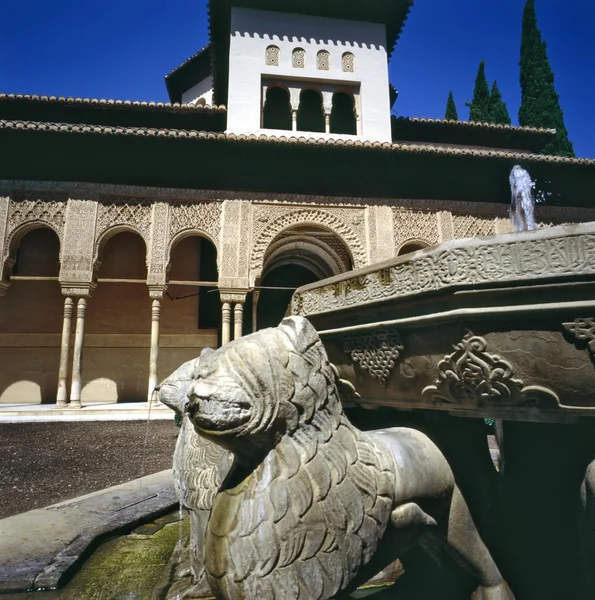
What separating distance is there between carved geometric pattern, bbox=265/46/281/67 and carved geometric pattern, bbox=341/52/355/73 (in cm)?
185

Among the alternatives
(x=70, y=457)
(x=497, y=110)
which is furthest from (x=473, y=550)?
(x=497, y=110)

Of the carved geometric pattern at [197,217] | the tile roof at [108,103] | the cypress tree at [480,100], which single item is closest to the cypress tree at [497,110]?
the cypress tree at [480,100]

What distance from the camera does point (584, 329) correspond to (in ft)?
3.45

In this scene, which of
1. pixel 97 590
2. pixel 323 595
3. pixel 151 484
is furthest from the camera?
pixel 151 484

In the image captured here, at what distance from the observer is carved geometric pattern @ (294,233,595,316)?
3.41 ft

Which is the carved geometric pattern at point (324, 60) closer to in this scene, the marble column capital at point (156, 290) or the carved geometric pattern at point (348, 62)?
the carved geometric pattern at point (348, 62)

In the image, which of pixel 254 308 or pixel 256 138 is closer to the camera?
pixel 256 138

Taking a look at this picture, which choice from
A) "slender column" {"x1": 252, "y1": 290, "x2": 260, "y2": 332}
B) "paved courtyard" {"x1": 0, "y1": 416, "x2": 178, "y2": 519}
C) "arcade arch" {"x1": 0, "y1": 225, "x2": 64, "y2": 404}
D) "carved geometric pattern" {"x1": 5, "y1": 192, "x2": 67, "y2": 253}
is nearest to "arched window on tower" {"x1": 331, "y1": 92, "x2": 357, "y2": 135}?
"slender column" {"x1": 252, "y1": 290, "x2": 260, "y2": 332}

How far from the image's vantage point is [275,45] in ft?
40.0

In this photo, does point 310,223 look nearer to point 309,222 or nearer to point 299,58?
point 309,222

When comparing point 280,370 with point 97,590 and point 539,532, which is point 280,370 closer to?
point 539,532

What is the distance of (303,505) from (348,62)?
Answer: 44.5 feet

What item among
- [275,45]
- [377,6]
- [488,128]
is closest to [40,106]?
[275,45]

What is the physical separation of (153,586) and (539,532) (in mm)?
1455
